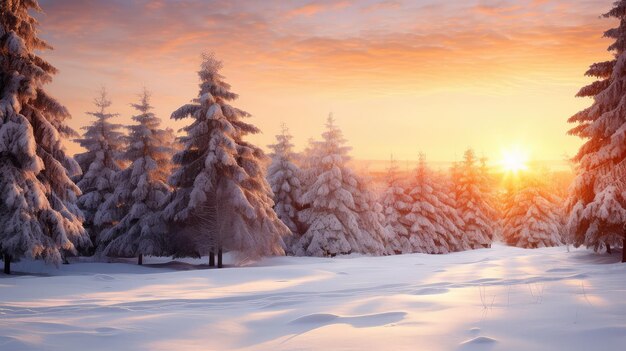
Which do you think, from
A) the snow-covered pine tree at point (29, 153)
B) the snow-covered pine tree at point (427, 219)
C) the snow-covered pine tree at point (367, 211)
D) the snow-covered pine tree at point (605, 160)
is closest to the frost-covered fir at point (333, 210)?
the snow-covered pine tree at point (367, 211)

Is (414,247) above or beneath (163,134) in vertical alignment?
beneath

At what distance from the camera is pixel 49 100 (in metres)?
17.6

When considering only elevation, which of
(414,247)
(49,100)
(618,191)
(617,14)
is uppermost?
(617,14)

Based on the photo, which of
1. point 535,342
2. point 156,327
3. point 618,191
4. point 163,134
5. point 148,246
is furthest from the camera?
point 163,134

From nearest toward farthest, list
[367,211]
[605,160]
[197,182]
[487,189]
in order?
[605,160] < [197,182] < [367,211] < [487,189]

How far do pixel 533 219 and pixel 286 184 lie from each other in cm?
2638

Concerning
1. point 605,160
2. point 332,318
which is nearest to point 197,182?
point 332,318

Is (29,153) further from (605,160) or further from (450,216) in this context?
(450,216)

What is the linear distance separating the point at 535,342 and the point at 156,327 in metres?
5.22

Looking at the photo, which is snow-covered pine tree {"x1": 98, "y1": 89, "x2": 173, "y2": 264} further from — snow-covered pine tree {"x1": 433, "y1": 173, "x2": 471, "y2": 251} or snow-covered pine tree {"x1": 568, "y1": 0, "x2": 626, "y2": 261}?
snow-covered pine tree {"x1": 433, "y1": 173, "x2": 471, "y2": 251}

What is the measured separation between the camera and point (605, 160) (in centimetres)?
1844

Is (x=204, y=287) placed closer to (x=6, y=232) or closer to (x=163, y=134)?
(x=6, y=232)

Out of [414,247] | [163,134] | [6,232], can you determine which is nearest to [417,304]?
[6,232]

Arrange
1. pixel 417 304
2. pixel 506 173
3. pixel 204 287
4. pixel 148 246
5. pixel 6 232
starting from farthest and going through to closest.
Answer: pixel 506 173, pixel 148 246, pixel 6 232, pixel 204 287, pixel 417 304
